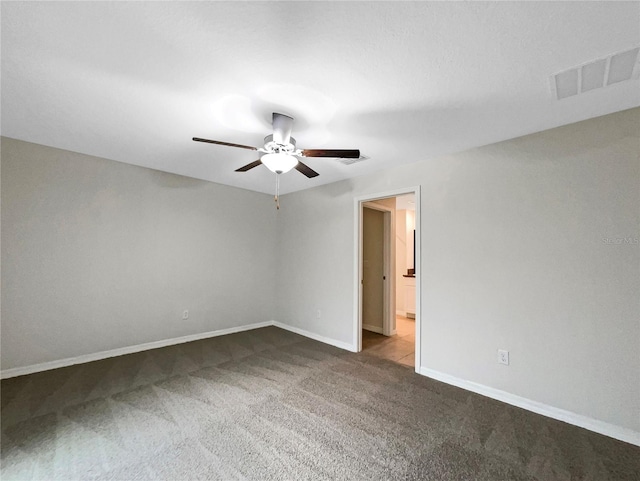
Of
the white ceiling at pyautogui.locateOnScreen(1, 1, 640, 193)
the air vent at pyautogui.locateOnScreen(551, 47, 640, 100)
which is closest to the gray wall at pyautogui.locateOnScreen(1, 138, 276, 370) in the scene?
the white ceiling at pyautogui.locateOnScreen(1, 1, 640, 193)

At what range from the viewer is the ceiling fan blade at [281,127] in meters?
2.27

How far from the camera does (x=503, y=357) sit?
2594 mm

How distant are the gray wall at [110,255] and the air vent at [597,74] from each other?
4.29 m

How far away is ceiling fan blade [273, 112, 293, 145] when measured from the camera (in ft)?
7.45

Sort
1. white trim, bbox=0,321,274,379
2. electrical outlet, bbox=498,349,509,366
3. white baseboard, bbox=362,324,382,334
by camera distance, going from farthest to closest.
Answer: white baseboard, bbox=362,324,382,334, white trim, bbox=0,321,274,379, electrical outlet, bbox=498,349,509,366

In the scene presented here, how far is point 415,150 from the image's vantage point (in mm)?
3006

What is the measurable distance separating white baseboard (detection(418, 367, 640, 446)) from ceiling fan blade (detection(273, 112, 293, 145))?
290 centimetres

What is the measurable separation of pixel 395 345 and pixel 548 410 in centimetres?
207

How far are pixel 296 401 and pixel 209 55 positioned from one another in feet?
9.03

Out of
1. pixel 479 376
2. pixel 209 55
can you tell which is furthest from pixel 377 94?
pixel 479 376

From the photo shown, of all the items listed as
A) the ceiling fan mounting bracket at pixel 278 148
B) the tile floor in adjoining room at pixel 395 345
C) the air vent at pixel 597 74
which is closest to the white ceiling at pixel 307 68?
the air vent at pixel 597 74

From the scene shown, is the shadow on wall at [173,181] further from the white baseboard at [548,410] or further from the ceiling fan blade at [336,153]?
the white baseboard at [548,410]

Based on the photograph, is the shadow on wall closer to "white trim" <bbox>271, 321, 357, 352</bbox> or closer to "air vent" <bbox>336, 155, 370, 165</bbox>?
"air vent" <bbox>336, 155, 370, 165</bbox>

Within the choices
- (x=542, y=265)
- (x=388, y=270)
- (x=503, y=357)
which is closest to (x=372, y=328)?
(x=388, y=270)
